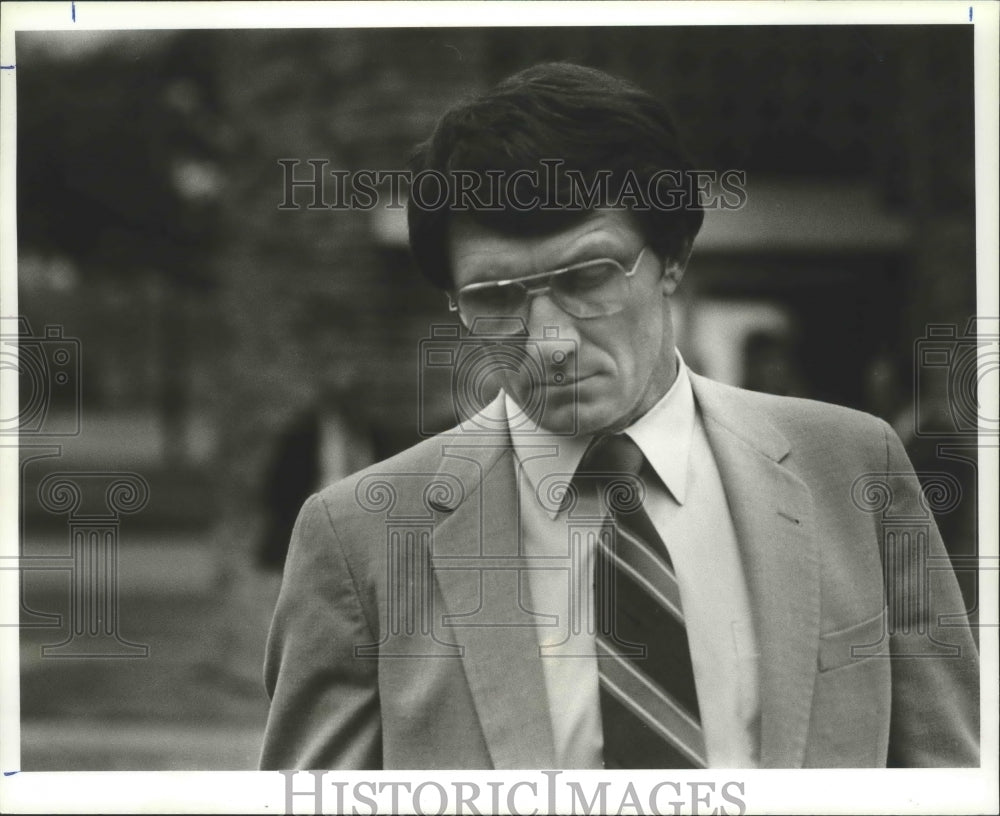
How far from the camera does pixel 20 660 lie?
3.99 meters

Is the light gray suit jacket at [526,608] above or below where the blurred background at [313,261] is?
below

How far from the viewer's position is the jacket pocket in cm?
379

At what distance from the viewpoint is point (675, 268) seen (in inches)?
152

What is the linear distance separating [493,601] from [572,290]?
41.8 inches

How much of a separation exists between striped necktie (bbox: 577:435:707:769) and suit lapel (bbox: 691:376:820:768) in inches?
9.8

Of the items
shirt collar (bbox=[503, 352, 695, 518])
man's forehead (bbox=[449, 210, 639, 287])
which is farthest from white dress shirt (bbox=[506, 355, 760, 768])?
man's forehead (bbox=[449, 210, 639, 287])

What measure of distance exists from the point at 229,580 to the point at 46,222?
1.39 meters

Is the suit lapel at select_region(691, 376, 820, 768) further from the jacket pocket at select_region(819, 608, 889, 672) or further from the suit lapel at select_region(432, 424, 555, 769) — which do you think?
the suit lapel at select_region(432, 424, 555, 769)

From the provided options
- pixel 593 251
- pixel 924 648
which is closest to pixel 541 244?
pixel 593 251

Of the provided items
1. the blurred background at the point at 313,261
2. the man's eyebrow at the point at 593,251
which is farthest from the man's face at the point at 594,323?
the blurred background at the point at 313,261

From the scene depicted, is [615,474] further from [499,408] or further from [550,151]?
[550,151]

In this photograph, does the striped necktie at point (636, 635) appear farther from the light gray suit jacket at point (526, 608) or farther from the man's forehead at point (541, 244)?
the man's forehead at point (541, 244)

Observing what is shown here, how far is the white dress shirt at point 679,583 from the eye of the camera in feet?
12.4

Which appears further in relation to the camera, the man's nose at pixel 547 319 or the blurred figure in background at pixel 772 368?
the blurred figure in background at pixel 772 368
